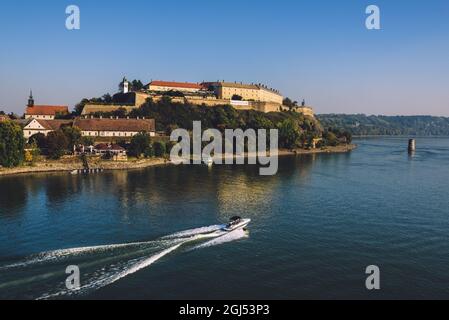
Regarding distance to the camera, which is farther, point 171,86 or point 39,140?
point 171,86

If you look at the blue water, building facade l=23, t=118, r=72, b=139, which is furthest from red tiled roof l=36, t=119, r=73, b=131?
the blue water

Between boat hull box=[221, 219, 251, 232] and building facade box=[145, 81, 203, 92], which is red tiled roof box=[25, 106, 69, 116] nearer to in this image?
building facade box=[145, 81, 203, 92]

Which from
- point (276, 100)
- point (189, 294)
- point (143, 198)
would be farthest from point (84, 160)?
point (276, 100)

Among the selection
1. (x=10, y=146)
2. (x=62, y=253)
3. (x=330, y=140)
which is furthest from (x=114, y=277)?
(x=330, y=140)

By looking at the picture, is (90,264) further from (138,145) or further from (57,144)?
(138,145)

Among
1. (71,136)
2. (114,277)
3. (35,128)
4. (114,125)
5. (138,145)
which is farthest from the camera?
(114,125)

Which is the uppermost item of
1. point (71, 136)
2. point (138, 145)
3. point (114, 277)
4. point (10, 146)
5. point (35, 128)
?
point (35, 128)
